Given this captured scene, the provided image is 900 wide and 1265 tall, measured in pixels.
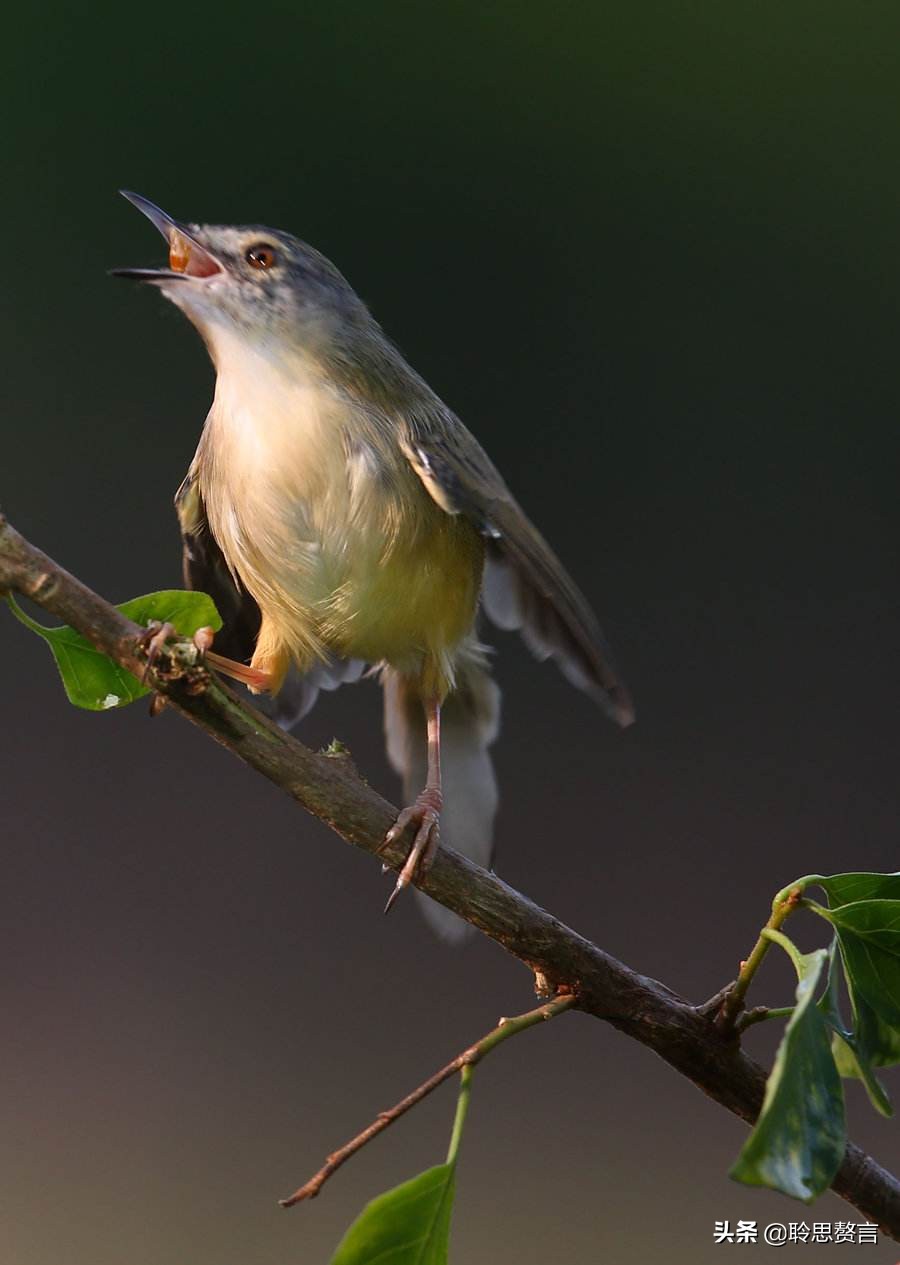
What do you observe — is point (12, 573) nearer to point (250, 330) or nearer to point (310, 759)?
point (310, 759)

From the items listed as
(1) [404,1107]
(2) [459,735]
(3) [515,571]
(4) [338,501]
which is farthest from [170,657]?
(2) [459,735]

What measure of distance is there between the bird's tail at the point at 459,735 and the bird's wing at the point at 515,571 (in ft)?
0.80

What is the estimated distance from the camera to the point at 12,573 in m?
0.74

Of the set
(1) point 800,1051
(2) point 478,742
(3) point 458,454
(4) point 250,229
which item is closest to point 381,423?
(3) point 458,454

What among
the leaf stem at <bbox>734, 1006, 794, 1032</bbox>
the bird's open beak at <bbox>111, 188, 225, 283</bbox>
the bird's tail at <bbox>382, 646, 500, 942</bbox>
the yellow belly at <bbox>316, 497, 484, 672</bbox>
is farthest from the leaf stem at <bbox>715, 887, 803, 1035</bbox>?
the bird's open beak at <bbox>111, 188, 225, 283</bbox>

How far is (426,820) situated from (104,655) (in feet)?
1.06

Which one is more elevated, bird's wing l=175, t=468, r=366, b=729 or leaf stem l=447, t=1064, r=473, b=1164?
bird's wing l=175, t=468, r=366, b=729

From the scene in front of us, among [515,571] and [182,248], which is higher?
[182,248]

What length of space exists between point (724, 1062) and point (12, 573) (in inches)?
21.0

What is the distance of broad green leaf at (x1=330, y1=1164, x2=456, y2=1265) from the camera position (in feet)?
2.39

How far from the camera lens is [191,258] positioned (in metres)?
1.36

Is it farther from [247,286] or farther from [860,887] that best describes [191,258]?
[860,887]

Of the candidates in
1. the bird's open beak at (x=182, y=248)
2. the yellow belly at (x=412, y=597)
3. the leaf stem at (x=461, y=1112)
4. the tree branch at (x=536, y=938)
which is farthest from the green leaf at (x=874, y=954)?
the bird's open beak at (x=182, y=248)

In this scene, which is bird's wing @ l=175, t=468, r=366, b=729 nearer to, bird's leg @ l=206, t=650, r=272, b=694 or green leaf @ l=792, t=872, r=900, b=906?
bird's leg @ l=206, t=650, r=272, b=694
